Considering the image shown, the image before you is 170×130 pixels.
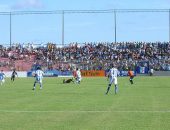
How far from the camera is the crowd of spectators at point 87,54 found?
8975 centimetres

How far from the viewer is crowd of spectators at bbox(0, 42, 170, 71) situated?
294ft

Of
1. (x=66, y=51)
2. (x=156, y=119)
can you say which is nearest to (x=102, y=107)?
(x=156, y=119)

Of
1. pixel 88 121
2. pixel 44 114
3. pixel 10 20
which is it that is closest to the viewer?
pixel 88 121

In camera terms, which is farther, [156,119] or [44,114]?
[44,114]

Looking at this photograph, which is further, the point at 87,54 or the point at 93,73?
the point at 87,54

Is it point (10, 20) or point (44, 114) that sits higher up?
point (10, 20)

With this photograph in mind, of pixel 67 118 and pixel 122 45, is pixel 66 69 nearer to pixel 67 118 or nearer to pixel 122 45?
pixel 122 45

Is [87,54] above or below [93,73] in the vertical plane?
above

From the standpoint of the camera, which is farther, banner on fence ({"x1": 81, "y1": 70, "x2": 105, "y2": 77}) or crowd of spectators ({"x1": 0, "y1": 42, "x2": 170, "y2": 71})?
crowd of spectators ({"x1": 0, "y1": 42, "x2": 170, "y2": 71})

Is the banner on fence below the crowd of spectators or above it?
below

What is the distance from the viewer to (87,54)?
94.1 m

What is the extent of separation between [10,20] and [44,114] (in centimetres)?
7486

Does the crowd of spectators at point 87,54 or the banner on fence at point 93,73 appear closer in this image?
the banner on fence at point 93,73

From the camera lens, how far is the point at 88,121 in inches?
699
